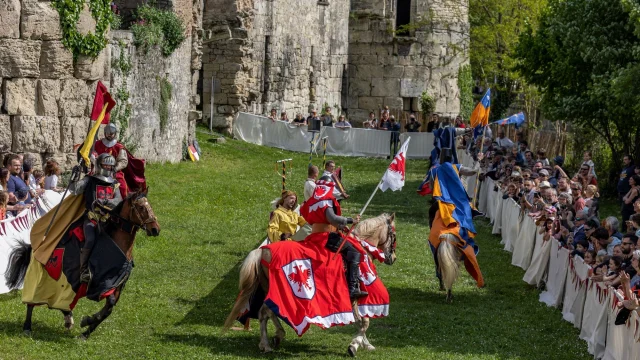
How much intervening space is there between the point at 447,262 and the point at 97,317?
5.36 m

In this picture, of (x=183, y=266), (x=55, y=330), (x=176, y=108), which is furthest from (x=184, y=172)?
(x=55, y=330)

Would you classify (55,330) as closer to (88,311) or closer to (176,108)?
(88,311)

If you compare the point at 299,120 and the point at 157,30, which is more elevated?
the point at 157,30

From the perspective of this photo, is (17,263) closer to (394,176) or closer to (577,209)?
(394,176)

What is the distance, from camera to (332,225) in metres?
12.9

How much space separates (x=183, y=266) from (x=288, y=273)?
571cm

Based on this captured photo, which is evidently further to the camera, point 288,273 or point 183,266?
point 183,266

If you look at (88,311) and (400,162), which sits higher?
(400,162)

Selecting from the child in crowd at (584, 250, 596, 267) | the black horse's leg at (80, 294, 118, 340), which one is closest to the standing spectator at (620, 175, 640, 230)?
the child in crowd at (584, 250, 596, 267)

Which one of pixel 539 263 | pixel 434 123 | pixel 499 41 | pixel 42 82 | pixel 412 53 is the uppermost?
pixel 499 41

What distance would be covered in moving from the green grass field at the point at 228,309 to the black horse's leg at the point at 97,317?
0.12m

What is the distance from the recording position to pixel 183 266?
17.8 metres

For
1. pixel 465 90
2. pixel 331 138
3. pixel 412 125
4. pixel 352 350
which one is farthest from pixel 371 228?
pixel 465 90

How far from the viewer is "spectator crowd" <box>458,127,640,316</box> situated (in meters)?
13.1
